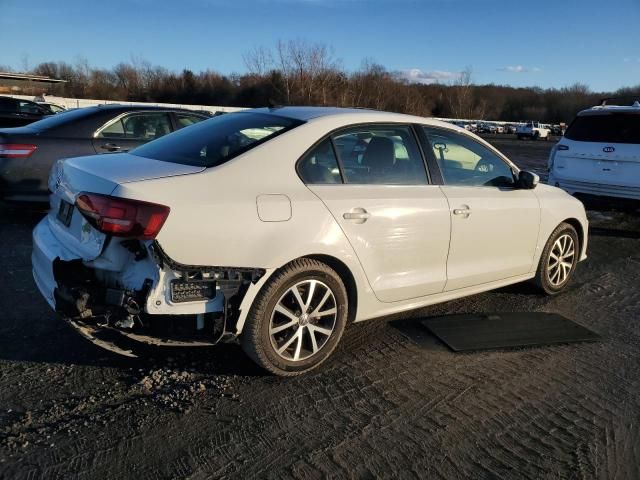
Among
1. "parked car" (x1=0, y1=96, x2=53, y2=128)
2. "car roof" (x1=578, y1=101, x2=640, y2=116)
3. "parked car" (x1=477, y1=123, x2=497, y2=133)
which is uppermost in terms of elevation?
"car roof" (x1=578, y1=101, x2=640, y2=116)

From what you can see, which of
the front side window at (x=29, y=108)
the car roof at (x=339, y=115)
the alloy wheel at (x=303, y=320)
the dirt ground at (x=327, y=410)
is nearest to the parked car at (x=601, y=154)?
the dirt ground at (x=327, y=410)

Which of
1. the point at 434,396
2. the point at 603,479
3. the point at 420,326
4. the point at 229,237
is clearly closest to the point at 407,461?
the point at 434,396

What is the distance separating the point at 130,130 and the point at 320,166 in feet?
15.0

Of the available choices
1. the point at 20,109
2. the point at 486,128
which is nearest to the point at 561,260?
the point at 20,109

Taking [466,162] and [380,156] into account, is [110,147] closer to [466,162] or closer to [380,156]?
[380,156]

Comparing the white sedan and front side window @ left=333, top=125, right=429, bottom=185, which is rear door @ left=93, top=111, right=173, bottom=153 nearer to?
the white sedan

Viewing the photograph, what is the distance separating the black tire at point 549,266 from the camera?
5.04 metres

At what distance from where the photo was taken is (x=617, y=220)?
31.7 ft

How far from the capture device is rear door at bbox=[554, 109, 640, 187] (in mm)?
7613

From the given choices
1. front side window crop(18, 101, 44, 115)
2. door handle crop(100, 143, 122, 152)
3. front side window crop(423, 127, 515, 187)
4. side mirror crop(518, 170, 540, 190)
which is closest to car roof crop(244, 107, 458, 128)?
front side window crop(423, 127, 515, 187)

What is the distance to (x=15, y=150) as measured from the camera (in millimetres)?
6395

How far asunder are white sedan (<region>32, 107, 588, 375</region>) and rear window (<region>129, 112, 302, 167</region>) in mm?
18

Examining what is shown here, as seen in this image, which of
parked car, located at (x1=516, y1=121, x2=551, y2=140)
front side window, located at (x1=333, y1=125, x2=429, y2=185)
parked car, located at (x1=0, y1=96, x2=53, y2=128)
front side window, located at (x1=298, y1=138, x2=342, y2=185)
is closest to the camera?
front side window, located at (x1=298, y1=138, x2=342, y2=185)

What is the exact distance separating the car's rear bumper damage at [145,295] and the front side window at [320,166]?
72 centimetres
